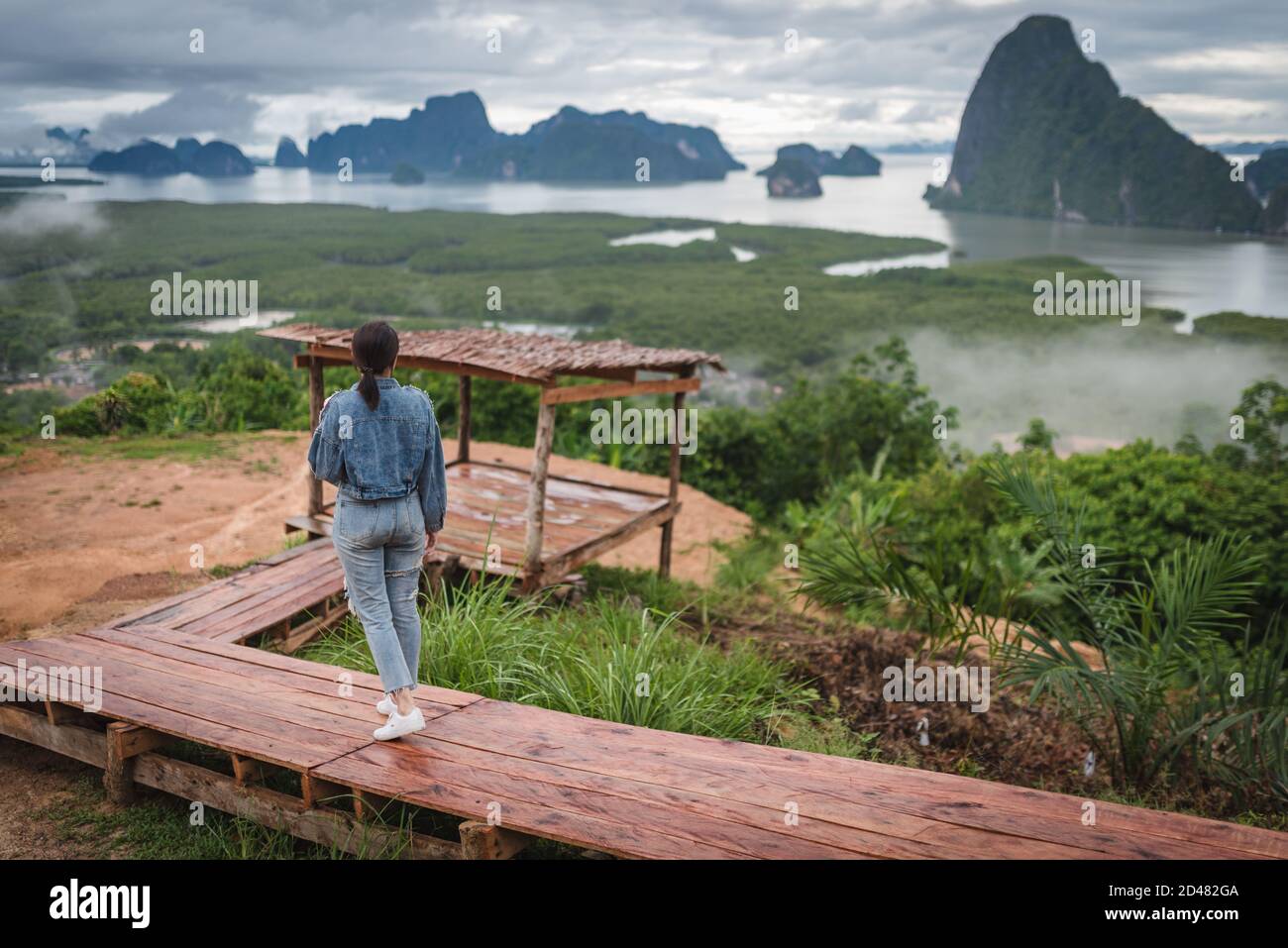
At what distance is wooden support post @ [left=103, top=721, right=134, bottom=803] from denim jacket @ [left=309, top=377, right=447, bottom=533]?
1.38 meters

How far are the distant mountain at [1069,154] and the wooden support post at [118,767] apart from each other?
210 ft

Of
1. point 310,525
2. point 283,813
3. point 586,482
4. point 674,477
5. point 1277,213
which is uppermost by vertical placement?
point 1277,213

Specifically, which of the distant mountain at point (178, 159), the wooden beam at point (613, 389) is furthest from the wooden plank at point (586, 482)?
the distant mountain at point (178, 159)

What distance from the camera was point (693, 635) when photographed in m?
6.78

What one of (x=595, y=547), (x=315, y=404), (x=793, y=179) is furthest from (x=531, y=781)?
(x=793, y=179)

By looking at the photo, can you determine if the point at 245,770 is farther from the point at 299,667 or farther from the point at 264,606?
the point at 264,606

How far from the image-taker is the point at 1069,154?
86312 mm

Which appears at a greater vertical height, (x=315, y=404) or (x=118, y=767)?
(x=315, y=404)

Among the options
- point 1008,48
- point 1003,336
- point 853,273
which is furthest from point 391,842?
point 1008,48

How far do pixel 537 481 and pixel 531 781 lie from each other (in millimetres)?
3429

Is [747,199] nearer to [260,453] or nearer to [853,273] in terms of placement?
[853,273]

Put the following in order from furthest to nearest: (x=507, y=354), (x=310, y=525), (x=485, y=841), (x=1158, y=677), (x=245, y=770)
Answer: (x=310, y=525) < (x=507, y=354) < (x=1158, y=677) < (x=245, y=770) < (x=485, y=841)

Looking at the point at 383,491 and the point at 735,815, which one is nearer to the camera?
the point at 735,815

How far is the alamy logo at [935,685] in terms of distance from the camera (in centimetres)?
570
